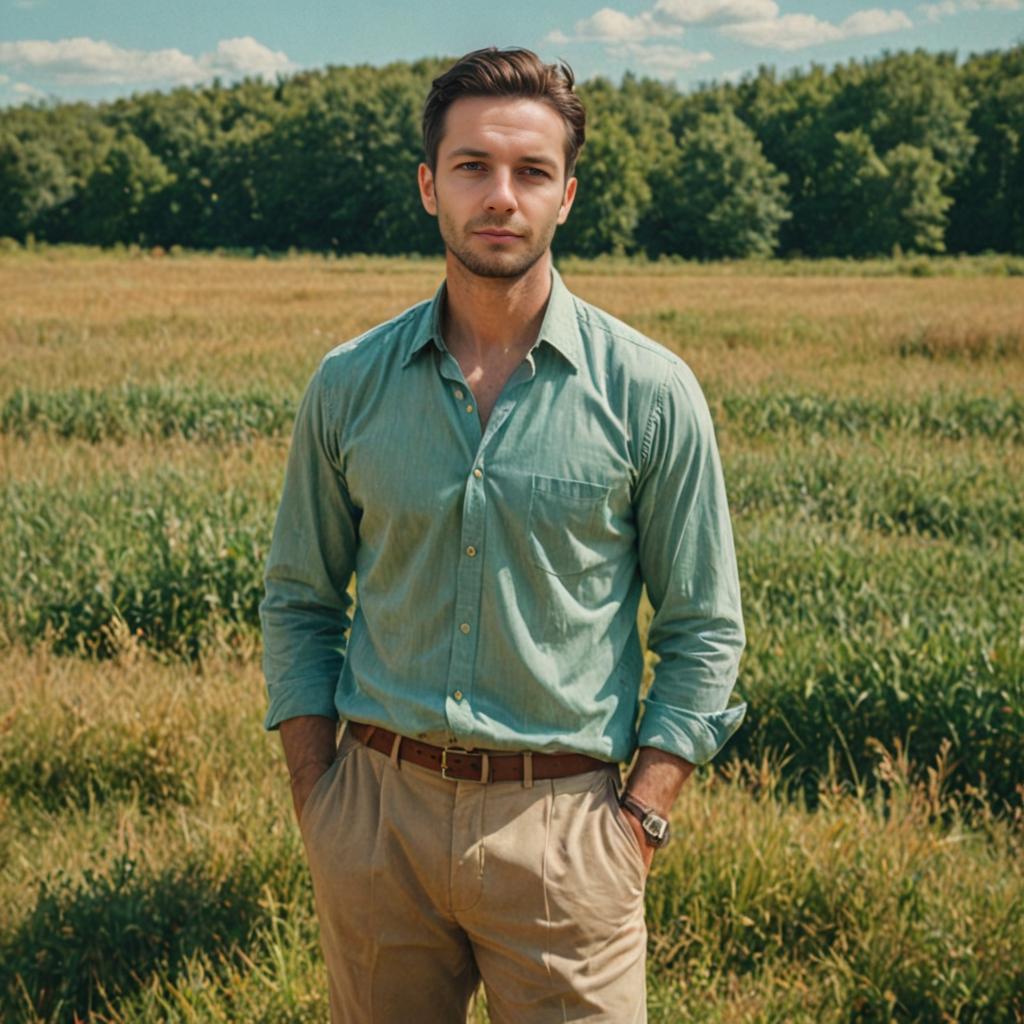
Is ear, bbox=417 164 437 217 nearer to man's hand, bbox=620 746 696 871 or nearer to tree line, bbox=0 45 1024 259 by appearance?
man's hand, bbox=620 746 696 871

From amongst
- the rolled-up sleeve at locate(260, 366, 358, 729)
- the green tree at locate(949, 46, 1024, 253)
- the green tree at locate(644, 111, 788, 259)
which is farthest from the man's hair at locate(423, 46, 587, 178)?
the green tree at locate(949, 46, 1024, 253)

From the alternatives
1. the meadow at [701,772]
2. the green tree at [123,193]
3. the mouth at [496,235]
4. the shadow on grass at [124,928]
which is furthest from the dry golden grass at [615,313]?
the green tree at [123,193]

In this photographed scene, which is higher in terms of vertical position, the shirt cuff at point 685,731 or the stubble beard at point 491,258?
the stubble beard at point 491,258

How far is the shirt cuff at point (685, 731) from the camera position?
2252 millimetres

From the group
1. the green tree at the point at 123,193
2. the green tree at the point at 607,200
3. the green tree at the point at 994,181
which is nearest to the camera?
the green tree at the point at 994,181

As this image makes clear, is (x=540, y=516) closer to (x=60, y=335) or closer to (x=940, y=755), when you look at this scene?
(x=940, y=755)

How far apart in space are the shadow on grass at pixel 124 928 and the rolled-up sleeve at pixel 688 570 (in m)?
1.73

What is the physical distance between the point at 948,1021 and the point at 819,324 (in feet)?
63.4

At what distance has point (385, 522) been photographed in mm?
2295

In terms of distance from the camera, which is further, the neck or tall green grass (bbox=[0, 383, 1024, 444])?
tall green grass (bbox=[0, 383, 1024, 444])

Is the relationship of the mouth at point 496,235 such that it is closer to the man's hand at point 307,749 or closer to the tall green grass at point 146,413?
the man's hand at point 307,749

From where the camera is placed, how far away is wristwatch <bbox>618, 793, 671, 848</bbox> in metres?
2.23

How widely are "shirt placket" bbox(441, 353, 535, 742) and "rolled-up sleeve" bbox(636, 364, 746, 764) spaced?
0.28 meters

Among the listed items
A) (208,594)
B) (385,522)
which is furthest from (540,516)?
(208,594)
